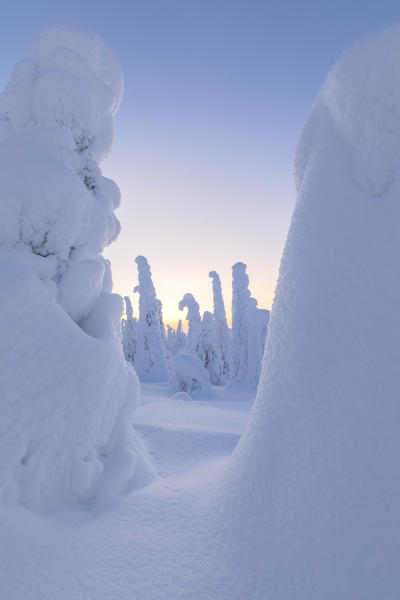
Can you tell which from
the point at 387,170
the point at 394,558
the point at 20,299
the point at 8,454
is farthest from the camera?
the point at 20,299

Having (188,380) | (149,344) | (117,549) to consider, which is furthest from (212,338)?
(117,549)

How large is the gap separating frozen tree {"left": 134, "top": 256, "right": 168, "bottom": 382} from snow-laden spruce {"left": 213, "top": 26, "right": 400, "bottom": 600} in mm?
19095

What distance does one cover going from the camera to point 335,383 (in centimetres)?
147

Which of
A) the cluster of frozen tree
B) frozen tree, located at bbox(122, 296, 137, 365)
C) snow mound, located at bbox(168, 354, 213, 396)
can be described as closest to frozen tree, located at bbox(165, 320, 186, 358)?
frozen tree, located at bbox(122, 296, 137, 365)

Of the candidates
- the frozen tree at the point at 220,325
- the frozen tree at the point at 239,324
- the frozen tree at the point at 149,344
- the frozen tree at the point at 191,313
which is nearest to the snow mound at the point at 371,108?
the frozen tree at the point at 149,344

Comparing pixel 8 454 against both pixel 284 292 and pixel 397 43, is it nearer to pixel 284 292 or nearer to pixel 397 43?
pixel 284 292

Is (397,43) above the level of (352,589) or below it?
above

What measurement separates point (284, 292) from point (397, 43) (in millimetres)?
1360

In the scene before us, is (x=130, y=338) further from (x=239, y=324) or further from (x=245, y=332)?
(x=245, y=332)

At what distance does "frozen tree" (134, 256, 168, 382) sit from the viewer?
2053 centimetres

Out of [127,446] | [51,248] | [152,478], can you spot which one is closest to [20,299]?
[51,248]

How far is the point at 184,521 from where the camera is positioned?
195 cm

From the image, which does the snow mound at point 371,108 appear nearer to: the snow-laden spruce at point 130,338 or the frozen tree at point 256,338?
the frozen tree at point 256,338

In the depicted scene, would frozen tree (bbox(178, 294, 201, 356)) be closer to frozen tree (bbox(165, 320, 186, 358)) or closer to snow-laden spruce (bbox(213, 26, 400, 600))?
frozen tree (bbox(165, 320, 186, 358))
